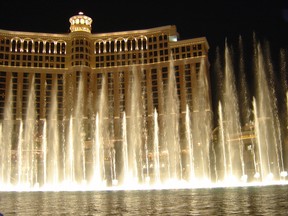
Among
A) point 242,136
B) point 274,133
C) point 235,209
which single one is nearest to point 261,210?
point 235,209

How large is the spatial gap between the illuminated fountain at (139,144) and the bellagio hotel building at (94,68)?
1.00m

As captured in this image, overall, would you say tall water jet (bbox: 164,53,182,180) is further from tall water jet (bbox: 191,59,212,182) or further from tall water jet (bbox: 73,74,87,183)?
tall water jet (bbox: 73,74,87,183)

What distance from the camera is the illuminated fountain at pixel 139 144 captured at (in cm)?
5319

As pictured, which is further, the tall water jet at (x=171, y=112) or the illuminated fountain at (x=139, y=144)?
the tall water jet at (x=171, y=112)

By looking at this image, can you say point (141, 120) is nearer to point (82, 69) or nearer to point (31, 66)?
point (82, 69)

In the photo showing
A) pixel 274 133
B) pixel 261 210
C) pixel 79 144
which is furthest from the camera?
pixel 79 144

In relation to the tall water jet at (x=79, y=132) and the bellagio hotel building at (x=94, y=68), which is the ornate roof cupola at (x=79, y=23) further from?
the tall water jet at (x=79, y=132)

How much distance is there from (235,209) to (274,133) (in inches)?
1788

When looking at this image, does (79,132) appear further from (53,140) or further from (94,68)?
(94,68)

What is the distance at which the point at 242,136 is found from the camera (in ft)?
221

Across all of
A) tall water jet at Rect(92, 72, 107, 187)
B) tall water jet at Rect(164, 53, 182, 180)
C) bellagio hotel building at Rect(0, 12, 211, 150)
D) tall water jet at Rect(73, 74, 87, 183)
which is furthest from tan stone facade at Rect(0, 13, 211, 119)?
tall water jet at Rect(92, 72, 107, 187)

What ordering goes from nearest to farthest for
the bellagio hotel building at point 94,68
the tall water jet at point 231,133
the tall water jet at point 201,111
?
the tall water jet at point 231,133
the tall water jet at point 201,111
the bellagio hotel building at point 94,68

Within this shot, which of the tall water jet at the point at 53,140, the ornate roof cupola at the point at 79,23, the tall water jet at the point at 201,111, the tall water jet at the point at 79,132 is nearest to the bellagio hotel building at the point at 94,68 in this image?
the ornate roof cupola at the point at 79,23

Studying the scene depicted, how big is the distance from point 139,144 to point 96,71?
70.9ft
